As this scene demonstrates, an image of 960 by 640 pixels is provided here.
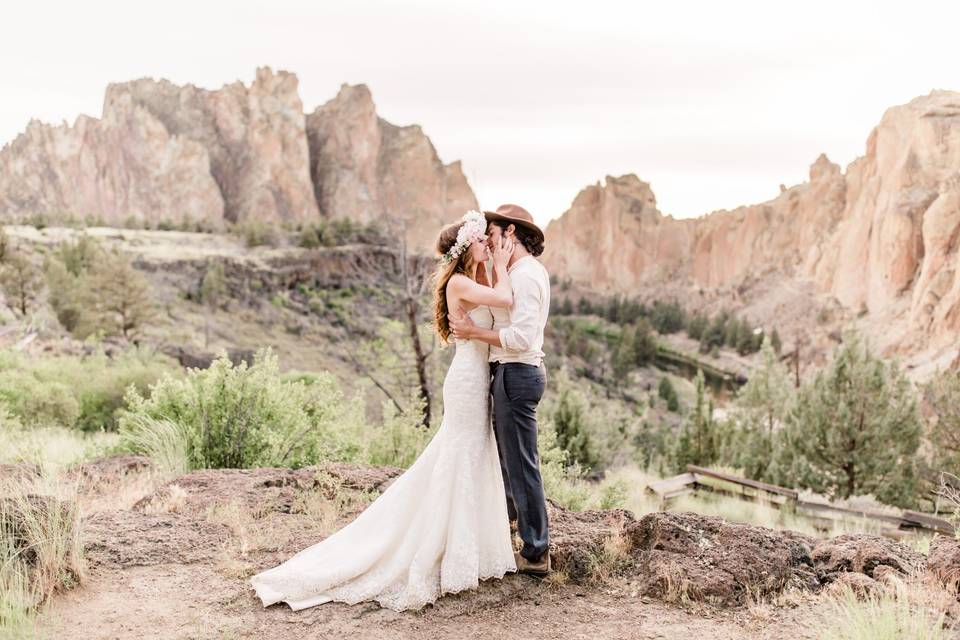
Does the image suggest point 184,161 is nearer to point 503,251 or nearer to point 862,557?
point 503,251

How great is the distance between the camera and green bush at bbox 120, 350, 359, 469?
7.59 m

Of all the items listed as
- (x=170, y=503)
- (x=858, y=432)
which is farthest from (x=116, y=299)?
(x=170, y=503)

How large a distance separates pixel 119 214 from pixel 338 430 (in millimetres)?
124393

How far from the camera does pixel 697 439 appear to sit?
23.2 m

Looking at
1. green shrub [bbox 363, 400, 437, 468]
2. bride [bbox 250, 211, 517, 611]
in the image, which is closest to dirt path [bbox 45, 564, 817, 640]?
bride [bbox 250, 211, 517, 611]

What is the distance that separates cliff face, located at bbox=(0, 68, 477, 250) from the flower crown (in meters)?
111

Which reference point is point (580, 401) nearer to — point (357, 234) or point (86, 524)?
point (86, 524)

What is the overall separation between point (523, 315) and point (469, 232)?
60 centimetres

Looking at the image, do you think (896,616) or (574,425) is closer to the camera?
(896,616)

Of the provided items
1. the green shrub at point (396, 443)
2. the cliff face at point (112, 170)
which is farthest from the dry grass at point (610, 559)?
the cliff face at point (112, 170)

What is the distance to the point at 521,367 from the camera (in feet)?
14.5

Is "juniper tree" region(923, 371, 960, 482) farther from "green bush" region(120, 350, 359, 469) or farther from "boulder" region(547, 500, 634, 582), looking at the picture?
"green bush" region(120, 350, 359, 469)

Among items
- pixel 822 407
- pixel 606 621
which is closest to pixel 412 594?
pixel 606 621

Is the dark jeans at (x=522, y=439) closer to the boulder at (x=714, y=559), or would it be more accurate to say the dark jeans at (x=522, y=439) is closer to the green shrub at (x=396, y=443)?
the boulder at (x=714, y=559)
